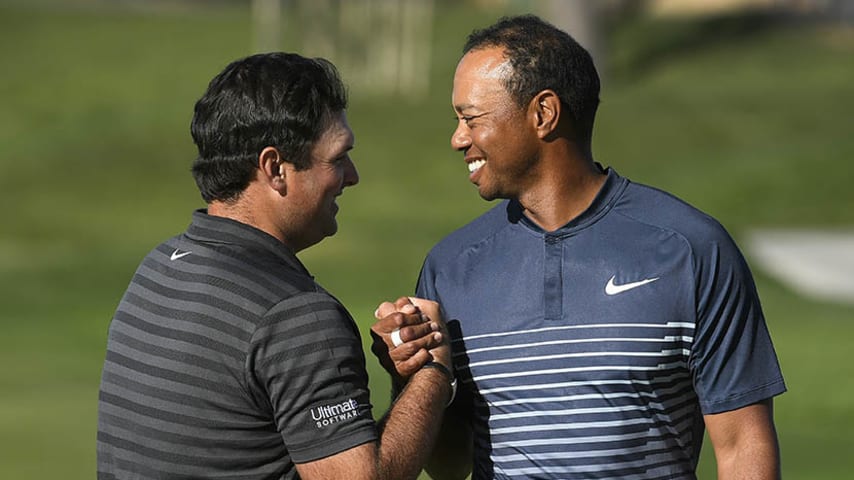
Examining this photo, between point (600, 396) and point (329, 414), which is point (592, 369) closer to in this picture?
point (600, 396)

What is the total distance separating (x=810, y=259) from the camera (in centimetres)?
1945

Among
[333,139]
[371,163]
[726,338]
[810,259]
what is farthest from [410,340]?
[371,163]

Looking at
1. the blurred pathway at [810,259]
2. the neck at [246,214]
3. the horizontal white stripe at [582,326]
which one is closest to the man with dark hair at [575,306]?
the horizontal white stripe at [582,326]

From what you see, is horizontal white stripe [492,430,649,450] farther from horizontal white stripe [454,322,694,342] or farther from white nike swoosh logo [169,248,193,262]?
white nike swoosh logo [169,248,193,262]

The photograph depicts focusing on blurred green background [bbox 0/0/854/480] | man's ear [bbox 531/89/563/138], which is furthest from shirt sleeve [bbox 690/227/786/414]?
blurred green background [bbox 0/0/854/480]

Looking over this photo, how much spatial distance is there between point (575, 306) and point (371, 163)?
21.9 meters

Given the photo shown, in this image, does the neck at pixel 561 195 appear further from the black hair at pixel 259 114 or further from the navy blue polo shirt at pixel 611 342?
the black hair at pixel 259 114

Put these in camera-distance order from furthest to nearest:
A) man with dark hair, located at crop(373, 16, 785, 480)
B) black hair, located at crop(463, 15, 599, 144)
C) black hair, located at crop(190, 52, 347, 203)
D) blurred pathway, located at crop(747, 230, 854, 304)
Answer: blurred pathway, located at crop(747, 230, 854, 304)
black hair, located at crop(463, 15, 599, 144)
man with dark hair, located at crop(373, 16, 785, 480)
black hair, located at crop(190, 52, 347, 203)

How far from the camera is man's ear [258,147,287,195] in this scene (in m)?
3.57

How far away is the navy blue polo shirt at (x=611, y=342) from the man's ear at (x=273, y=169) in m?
0.60

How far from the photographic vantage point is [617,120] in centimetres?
2881

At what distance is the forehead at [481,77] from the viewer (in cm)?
385

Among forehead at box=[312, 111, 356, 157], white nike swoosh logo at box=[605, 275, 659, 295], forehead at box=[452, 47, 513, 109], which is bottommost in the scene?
white nike swoosh logo at box=[605, 275, 659, 295]

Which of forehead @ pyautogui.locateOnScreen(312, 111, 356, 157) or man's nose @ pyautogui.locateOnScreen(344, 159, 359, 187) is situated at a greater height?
forehead @ pyautogui.locateOnScreen(312, 111, 356, 157)
